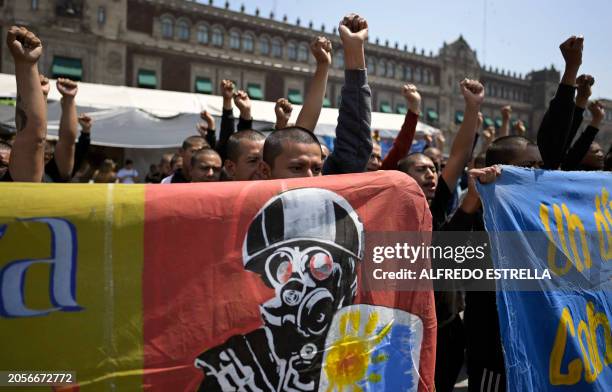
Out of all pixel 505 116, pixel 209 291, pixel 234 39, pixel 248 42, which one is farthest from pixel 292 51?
pixel 209 291

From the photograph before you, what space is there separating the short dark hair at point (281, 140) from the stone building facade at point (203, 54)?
2575 centimetres

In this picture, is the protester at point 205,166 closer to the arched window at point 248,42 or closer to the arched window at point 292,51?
the arched window at point 248,42

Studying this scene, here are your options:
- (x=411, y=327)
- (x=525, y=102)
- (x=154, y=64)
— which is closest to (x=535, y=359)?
(x=411, y=327)

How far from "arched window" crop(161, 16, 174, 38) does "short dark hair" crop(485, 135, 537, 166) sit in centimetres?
3019

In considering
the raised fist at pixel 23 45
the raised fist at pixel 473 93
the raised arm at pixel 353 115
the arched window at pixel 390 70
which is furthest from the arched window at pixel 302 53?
the raised fist at pixel 23 45

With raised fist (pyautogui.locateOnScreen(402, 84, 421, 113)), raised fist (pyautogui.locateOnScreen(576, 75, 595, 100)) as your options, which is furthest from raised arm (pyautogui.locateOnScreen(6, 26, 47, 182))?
raised fist (pyautogui.locateOnScreen(576, 75, 595, 100))

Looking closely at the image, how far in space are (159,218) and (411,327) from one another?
2.92 ft

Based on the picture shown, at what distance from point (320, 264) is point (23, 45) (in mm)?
1350

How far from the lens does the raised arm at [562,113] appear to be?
2301 mm

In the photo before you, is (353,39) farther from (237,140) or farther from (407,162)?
(237,140)

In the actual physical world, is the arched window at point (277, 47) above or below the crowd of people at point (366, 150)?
above

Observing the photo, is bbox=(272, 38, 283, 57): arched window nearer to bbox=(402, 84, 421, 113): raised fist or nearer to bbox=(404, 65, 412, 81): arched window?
bbox=(404, 65, 412, 81): arched window

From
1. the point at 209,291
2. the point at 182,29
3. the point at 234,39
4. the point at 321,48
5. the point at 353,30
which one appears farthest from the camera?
the point at 234,39

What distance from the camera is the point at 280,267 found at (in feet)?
5.10
